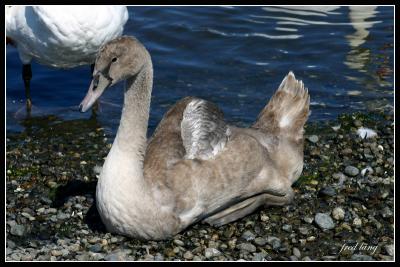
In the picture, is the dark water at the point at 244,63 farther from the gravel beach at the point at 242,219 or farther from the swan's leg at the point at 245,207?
the swan's leg at the point at 245,207

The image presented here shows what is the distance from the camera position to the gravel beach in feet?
21.7

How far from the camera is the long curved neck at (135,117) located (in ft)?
21.5

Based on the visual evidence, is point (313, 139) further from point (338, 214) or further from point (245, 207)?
point (245, 207)

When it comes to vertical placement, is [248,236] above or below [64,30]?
below

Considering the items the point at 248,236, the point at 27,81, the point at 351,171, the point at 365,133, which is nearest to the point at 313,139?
the point at 365,133

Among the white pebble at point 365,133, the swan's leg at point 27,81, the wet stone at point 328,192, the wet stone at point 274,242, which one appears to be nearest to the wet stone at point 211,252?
the wet stone at point 274,242

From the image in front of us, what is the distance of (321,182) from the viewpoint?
7.96 m

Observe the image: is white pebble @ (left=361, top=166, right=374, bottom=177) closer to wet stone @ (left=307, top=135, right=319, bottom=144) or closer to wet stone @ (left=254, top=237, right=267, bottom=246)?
wet stone @ (left=307, top=135, right=319, bottom=144)

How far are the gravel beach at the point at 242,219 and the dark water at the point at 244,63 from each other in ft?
3.73

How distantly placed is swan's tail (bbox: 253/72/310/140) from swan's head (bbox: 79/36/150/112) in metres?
2.04

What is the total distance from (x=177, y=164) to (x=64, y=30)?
9.62ft

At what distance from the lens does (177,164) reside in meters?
6.80

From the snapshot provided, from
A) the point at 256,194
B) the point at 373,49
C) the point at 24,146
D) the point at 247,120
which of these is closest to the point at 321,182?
the point at 256,194

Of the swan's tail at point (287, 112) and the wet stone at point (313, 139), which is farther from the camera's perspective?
the wet stone at point (313, 139)
